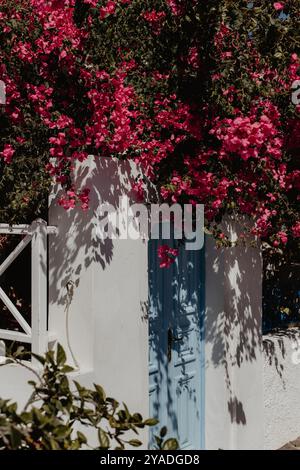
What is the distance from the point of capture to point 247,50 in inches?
206

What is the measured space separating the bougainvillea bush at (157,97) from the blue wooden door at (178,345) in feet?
2.15

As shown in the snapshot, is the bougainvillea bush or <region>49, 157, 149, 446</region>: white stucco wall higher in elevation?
the bougainvillea bush

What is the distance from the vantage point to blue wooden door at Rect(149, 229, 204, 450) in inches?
218

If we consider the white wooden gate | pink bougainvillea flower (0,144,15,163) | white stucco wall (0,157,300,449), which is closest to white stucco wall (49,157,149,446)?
white stucco wall (0,157,300,449)

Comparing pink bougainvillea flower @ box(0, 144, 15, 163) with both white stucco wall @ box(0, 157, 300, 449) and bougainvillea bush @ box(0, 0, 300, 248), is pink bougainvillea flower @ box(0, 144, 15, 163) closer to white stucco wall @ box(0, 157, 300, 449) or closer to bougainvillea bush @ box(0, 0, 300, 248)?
bougainvillea bush @ box(0, 0, 300, 248)

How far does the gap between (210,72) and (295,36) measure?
2.33 ft

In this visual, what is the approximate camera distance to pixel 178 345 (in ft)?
18.9

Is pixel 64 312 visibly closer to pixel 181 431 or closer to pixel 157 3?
pixel 181 431

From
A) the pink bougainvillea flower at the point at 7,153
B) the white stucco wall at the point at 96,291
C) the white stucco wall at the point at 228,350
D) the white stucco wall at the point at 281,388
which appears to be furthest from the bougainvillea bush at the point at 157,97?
the white stucco wall at the point at 281,388

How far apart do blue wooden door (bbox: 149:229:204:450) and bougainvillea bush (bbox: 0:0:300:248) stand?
66cm

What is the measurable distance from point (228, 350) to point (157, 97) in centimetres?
234

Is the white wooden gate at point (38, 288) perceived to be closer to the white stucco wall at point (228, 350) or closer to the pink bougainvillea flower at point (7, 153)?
the pink bougainvillea flower at point (7, 153)
